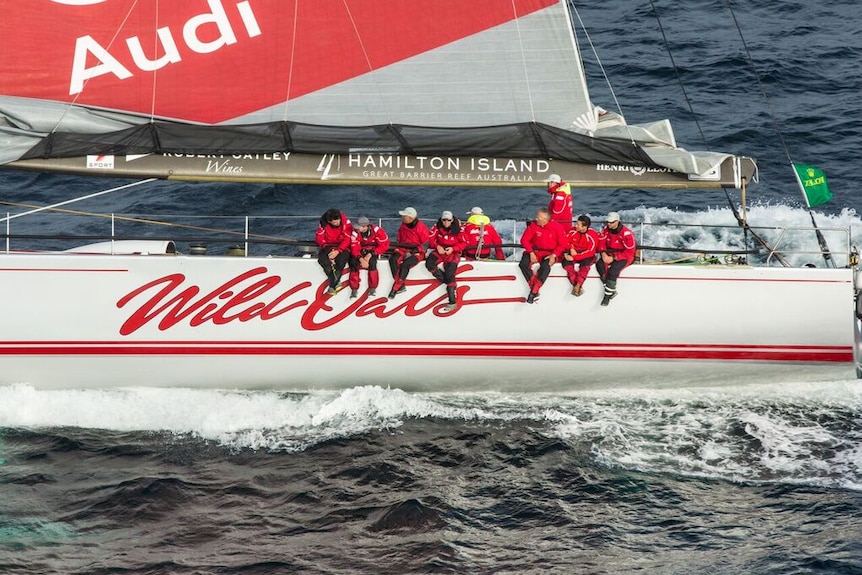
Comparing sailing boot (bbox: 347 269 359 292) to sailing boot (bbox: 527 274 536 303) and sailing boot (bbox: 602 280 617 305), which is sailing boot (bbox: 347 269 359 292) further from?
sailing boot (bbox: 602 280 617 305)

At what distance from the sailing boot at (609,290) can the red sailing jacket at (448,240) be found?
1.94 metres

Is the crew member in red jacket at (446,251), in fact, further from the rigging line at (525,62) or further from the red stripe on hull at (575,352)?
the rigging line at (525,62)

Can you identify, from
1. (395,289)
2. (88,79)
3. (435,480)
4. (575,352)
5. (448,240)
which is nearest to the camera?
(435,480)

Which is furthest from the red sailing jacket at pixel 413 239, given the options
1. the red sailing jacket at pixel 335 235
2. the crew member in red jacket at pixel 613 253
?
the crew member in red jacket at pixel 613 253

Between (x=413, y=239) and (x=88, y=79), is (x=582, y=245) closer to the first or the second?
(x=413, y=239)

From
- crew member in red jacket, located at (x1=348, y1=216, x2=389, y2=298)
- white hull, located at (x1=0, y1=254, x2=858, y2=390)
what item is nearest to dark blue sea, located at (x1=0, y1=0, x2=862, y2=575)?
white hull, located at (x1=0, y1=254, x2=858, y2=390)

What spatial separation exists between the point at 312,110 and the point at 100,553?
20.0 feet

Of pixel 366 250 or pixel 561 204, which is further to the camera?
pixel 561 204

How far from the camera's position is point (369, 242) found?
15133mm

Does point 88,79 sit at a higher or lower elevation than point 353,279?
higher

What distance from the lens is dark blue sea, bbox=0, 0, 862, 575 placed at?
39.8 ft

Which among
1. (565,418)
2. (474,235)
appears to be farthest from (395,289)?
(565,418)

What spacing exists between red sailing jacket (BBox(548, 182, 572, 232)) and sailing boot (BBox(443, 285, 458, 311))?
1.61 metres

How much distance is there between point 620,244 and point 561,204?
3.01 feet
